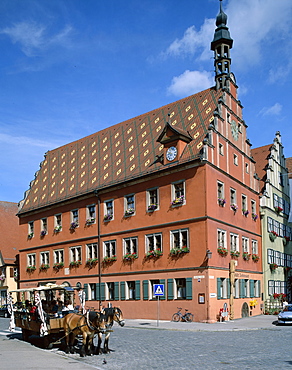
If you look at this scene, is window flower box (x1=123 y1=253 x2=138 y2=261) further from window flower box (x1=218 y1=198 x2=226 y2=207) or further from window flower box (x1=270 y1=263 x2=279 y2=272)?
window flower box (x1=270 y1=263 x2=279 y2=272)

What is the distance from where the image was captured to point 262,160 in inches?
1802

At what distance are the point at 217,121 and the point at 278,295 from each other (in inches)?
648

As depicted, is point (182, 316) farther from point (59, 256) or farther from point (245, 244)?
point (59, 256)

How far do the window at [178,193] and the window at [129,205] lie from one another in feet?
13.6

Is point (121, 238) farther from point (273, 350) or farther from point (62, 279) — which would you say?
point (273, 350)

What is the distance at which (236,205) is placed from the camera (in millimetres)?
36031

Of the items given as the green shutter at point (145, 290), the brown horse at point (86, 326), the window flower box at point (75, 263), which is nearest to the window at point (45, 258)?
the window flower box at point (75, 263)

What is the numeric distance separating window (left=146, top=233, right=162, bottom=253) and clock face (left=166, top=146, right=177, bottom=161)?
5.36 metres

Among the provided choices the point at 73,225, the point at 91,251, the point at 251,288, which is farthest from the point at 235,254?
→ the point at 73,225

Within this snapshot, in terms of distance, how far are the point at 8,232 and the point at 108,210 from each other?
26.1 metres

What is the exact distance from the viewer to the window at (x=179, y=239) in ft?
107

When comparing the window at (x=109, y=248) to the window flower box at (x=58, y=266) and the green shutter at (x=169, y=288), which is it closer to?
the window flower box at (x=58, y=266)

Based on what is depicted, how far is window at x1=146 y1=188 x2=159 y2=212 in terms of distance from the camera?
3459 cm

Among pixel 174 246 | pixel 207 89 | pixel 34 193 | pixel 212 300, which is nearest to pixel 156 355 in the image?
pixel 212 300
